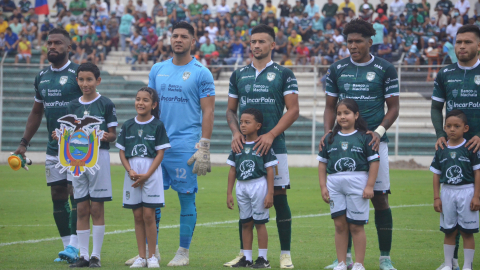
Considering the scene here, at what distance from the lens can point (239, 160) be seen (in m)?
5.93

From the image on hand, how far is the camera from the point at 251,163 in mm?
5855

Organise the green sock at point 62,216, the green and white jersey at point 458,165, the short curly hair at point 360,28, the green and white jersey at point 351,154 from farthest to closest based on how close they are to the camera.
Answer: the green sock at point 62,216
the short curly hair at point 360,28
the green and white jersey at point 458,165
the green and white jersey at point 351,154

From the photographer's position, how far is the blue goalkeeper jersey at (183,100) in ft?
20.9

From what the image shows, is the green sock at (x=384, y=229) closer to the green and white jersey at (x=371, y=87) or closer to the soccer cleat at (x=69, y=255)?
the green and white jersey at (x=371, y=87)

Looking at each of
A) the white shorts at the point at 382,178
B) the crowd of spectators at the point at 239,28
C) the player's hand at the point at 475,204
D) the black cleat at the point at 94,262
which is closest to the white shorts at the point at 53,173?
the black cleat at the point at 94,262

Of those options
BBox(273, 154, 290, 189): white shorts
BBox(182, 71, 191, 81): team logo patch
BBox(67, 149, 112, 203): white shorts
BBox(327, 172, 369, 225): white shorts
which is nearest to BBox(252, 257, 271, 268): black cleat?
BBox(273, 154, 290, 189): white shorts

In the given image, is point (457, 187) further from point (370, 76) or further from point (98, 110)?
point (98, 110)

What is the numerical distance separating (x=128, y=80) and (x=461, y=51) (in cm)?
1782

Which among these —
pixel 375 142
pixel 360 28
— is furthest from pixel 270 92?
pixel 375 142

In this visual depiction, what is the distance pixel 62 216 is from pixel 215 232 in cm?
241

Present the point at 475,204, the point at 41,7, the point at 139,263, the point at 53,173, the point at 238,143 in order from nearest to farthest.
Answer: the point at 475,204, the point at 139,263, the point at 238,143, the point at 53,173, the point at 41,7

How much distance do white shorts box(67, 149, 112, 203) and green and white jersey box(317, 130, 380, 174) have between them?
89.2 inches

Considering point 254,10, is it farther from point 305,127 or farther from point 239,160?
point 239,160

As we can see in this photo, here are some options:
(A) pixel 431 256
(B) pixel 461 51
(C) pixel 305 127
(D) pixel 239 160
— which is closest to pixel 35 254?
(D) pixel 239 160
